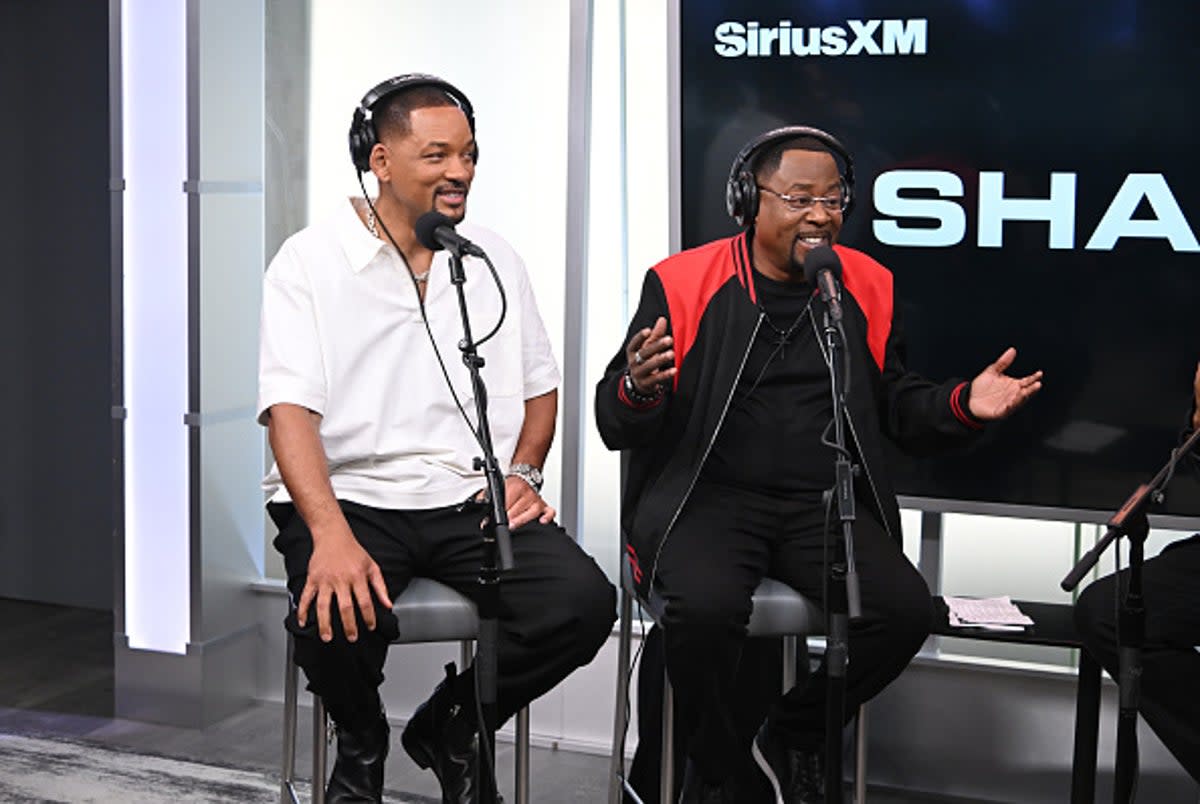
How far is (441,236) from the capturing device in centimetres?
242

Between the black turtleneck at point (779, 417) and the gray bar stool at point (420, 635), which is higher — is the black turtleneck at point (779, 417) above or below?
above

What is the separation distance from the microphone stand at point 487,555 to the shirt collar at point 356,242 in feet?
1.68

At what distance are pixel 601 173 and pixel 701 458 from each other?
1033mm

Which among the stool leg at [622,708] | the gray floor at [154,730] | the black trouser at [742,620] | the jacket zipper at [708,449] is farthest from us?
the gray floor at [154,730]

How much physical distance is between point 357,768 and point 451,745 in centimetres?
18

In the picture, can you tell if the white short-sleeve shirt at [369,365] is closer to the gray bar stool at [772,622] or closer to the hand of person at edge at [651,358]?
the hand of person at edge at [651,358]

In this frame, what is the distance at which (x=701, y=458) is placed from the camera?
2918 mm

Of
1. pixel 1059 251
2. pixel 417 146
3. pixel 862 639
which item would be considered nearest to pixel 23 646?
pixel 417 146

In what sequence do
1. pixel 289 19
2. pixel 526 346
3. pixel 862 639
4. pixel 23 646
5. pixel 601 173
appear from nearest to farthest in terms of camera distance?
pixel 862 639, pixel 526 346, pixel 601 173, pixel 289 19, pixel 23 646

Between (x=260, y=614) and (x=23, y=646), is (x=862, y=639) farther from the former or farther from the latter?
(x=23, y=646)

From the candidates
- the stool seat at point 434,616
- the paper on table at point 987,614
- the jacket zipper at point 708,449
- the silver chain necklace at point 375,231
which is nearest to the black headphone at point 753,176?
the jacket zipper at point 708,449

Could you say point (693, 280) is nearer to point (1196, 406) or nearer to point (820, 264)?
point (820, 264)

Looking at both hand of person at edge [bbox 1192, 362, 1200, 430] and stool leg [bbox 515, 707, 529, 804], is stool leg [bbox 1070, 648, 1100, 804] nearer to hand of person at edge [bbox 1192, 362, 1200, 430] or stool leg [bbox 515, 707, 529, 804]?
hand of person at edge [bbox 1192, 362, 1200, 430]

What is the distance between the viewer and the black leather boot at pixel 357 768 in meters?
2.79
